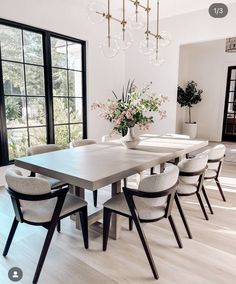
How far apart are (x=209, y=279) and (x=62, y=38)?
4105 mm

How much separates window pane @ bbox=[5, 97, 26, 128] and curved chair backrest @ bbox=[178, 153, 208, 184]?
264 cm

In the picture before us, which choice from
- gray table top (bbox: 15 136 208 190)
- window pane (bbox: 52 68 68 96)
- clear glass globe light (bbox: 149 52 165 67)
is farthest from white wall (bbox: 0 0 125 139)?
gray table top (bbox: 15 136 208 190)

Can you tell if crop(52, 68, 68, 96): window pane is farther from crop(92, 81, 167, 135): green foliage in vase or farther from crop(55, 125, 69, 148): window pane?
crop(92, 81, 167, 135): green foliage in vase

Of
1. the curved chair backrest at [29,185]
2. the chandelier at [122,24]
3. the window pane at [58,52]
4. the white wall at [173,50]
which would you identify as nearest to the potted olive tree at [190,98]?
the white wall at [173,50]

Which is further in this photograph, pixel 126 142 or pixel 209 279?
pixel 126 142

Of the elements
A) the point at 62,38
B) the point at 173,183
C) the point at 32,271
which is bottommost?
the point at 32,271

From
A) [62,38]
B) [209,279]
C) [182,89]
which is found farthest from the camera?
[182,89]

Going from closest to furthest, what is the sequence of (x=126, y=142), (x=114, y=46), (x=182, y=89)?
(x=126, y=142)
(x=114, y=46)
(x=182, y=89)

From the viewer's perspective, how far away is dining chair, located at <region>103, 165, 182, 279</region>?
1.69 meters

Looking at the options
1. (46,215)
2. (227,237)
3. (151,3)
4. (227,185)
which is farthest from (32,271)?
(151,3)

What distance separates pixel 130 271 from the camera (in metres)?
1.79

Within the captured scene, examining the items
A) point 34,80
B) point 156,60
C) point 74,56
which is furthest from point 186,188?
point 74,56

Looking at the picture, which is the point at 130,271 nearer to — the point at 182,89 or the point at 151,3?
the point at 151,3

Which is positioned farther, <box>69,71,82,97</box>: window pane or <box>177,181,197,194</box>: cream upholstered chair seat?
<box>69,71,82,97</box>: window pane
